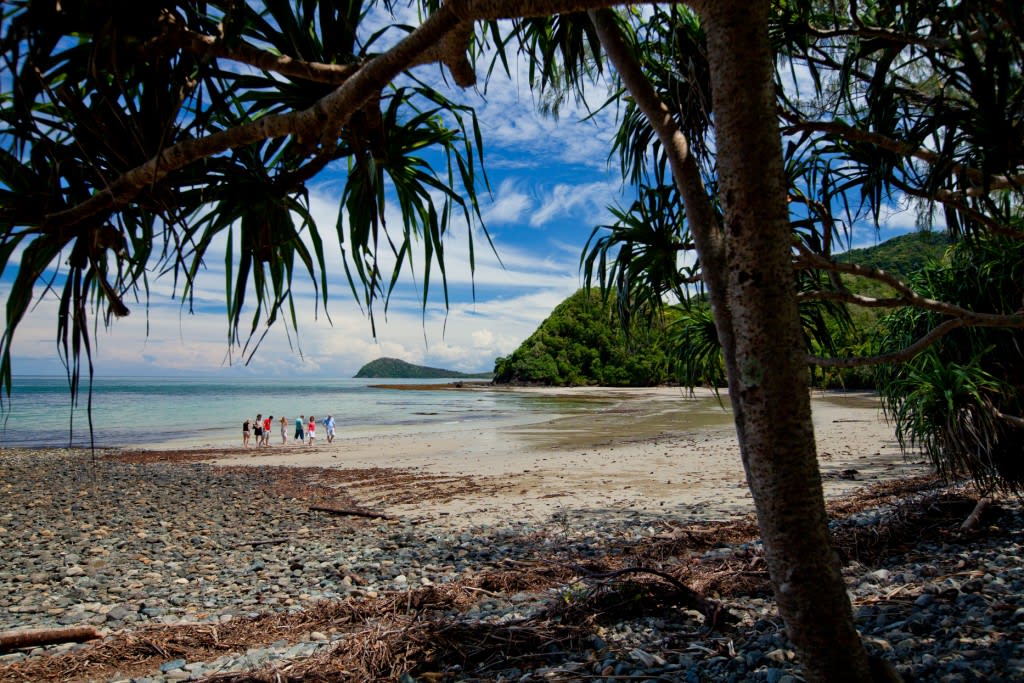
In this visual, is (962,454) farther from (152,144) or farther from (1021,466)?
(152,144)

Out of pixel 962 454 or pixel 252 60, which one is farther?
pixel 962 454

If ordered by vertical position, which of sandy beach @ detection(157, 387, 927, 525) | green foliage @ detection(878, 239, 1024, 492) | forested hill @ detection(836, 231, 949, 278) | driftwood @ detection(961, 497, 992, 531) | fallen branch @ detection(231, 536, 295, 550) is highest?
forested hill @ detection(836, 231, 949, 278)

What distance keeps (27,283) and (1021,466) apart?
580 cm

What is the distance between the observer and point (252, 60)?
6.91ft

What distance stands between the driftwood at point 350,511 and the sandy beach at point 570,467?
282 mm

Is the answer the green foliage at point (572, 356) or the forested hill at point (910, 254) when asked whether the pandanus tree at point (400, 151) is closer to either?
the forested hill at point (910, 254)

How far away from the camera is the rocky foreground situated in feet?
8.14

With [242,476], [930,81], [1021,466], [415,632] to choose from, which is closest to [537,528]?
[415,632]

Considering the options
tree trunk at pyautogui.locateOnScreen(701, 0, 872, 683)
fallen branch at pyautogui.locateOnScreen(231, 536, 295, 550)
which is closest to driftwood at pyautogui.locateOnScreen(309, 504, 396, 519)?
fallen branch at pyautogui.locateOnScreen(231, 536, 295, 550)

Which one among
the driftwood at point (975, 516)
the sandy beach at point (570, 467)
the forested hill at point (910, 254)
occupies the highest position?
the forested hill at point (910, 254)

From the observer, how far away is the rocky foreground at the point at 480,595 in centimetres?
248

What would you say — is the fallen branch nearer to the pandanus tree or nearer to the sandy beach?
the sandy beach

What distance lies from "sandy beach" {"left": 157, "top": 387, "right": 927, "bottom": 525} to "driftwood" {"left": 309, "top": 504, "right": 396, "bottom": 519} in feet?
0.92

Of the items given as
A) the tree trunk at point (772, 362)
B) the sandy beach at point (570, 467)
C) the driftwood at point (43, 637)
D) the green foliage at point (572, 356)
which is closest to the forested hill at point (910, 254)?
the sandy beach at point (570, 467)
